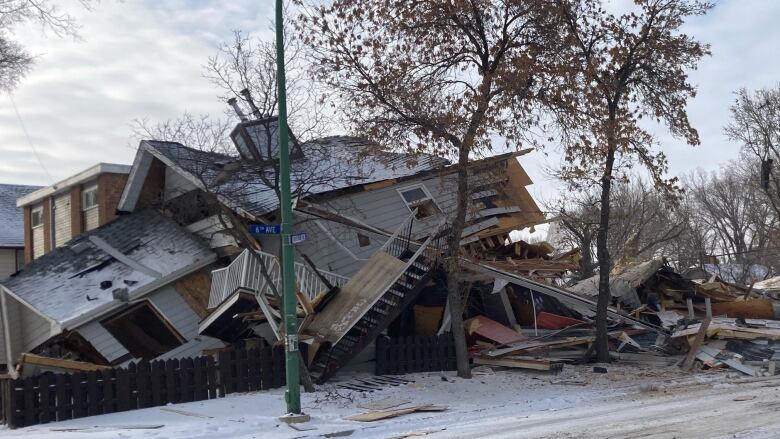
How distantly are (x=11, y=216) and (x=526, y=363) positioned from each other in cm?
2554

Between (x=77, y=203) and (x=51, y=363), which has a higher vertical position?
(x=77, y=203)

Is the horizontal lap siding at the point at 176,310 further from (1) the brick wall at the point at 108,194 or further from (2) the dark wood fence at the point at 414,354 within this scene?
(2) the dark wood fence at the point at 414,354

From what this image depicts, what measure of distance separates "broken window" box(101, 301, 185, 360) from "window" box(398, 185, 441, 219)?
784 cm

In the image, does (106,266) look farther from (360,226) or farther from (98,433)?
(98,433)

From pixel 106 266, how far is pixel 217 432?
11154 millimetres

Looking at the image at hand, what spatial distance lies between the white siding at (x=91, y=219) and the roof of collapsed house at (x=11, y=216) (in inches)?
302

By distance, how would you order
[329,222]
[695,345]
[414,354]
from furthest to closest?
[329,222], [695,345], [414,354]

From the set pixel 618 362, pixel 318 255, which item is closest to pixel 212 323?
pixel 318 255

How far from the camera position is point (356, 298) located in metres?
18.0

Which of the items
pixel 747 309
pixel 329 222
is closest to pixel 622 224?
pixel 747 309

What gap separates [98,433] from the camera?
40.3 feet

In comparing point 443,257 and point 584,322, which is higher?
point 443,257

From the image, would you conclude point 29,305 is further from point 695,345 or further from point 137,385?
point 695,345

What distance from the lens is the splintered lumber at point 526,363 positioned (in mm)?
18500
